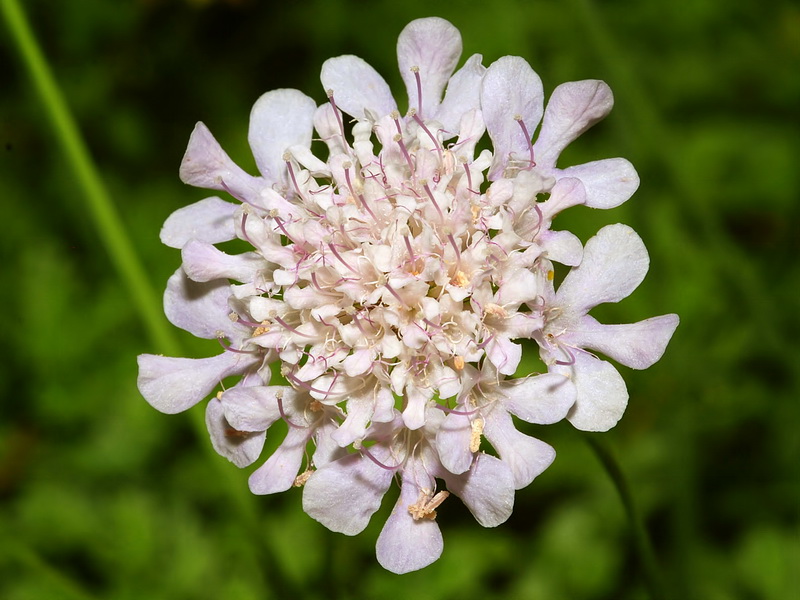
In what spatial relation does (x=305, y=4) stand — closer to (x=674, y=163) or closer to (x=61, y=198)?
(x=61, y=198)

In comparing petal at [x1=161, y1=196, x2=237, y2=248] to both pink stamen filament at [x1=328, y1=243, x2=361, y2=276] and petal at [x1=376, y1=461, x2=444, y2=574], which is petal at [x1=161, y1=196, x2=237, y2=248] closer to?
pink stamen filament at [x1=328, y1=243, x2=361, y2=276]

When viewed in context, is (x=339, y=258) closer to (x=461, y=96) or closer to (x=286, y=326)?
(x=286, y=326)

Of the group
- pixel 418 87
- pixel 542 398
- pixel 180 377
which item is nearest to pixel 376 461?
pixel 542 398

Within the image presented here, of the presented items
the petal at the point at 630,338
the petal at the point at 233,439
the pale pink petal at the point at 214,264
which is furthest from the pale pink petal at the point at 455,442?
the pale pink petal at the point at 214,264

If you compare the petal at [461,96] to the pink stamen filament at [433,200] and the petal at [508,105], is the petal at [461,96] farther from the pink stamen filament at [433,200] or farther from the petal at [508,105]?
the pink stamen filament at [433,200]

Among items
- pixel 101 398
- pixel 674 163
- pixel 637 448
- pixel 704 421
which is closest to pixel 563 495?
pixel 637 448

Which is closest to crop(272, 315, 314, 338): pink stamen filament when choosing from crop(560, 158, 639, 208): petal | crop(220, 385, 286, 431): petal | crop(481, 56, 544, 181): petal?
crop(220, 385, 286, 431): petal
